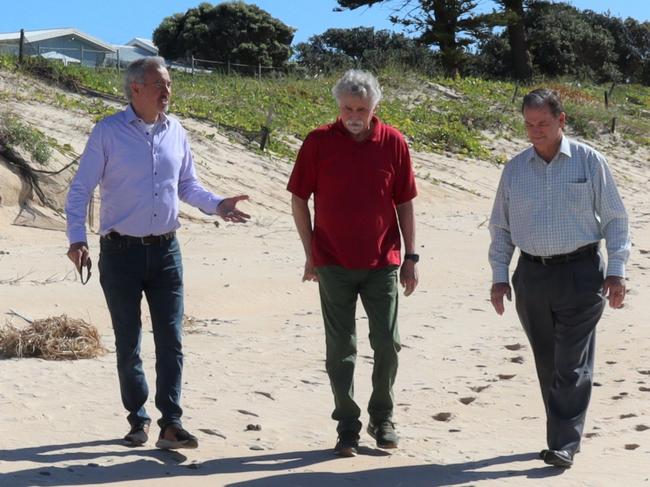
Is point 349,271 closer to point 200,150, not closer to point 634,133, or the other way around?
point 200,150

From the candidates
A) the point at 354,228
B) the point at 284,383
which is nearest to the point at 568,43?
the point at 284,383

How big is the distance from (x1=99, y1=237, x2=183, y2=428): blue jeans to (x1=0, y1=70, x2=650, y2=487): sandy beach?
29cm

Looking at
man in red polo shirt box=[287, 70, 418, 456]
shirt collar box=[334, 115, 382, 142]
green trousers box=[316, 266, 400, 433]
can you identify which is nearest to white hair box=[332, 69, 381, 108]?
man in red polo shirt box=[287, 70, 418, 456]

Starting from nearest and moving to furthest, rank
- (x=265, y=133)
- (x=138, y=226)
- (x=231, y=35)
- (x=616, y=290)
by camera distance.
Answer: (x=616, y=290) < (x=138, y=226) < (x=265, y=133) < (x=231, y=35)

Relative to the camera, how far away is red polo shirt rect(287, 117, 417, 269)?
5461 millimetres

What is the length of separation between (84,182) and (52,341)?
2181 millimetres

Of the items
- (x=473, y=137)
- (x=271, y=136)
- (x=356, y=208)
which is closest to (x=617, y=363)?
(x=356, y=208)

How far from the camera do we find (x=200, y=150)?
16625 millimetres

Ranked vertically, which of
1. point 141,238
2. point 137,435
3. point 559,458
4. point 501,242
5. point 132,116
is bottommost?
point 137,435

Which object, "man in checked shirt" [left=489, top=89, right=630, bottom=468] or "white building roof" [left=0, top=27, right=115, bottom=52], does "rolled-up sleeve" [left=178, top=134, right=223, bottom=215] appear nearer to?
"man in checked shirt" [left=489, top=89, right=630, bottom=468]

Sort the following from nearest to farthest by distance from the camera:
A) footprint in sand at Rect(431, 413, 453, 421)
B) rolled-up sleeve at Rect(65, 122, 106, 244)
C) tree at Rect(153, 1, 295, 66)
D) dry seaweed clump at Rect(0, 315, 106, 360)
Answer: rolled-up sleeve at Rect(65, 122, 106, 244) → footprint in sand at Rect(431, 413, 453, 421) → dry seaweed clump at Rect(0, 315, 106, 360) → tree at Rect(153, 1, 295, 66)

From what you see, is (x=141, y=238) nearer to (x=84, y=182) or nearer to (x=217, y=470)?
(x=84, y=182)

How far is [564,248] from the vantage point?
17.6 feet

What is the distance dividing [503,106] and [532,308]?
66.2 ft
